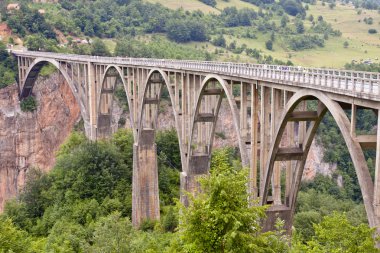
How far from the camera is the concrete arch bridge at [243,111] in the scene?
21297mm

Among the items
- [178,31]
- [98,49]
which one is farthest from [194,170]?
[178,31]

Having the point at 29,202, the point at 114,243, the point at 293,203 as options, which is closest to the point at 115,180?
the point at 29,202

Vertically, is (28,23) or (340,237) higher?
(28,23)

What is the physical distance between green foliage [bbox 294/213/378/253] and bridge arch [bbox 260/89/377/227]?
0.61m

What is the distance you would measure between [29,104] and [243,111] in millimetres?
67160

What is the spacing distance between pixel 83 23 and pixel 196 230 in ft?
360

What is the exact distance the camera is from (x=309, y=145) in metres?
29.3

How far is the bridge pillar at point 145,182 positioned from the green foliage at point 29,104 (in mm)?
40606

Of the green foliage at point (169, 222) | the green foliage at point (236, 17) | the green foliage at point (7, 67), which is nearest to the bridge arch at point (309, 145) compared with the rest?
the green foliage at point (169, 222)

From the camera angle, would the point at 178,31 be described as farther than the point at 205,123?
Yes

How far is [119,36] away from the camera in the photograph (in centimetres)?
12950

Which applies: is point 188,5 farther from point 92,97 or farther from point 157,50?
point 92,97

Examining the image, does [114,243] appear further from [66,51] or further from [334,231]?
[66,51]

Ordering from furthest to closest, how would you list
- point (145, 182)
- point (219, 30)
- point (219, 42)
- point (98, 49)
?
point (219, 30) → point (219, 42) → point (98, 49) → point (145, 182)
